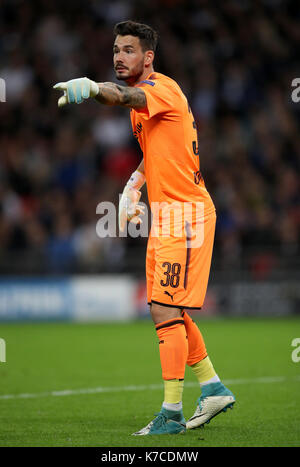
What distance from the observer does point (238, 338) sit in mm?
12484

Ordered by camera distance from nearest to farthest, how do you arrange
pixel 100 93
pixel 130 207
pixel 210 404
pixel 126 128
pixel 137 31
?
pixel 100 93 → pixel 137 31 → pixel 210 404 → pixel 130 207 → pixel 126 128

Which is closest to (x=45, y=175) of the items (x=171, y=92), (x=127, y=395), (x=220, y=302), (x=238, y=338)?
(x=220, y=302)

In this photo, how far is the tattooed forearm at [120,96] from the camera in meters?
4.84

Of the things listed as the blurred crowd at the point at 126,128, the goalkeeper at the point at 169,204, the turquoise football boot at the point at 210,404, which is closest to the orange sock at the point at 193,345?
the goalkeeper at the point at 169,204

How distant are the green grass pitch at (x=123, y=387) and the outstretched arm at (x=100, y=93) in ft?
6.91

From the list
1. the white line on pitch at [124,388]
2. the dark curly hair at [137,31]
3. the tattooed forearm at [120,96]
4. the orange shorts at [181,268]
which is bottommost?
the white line on pitch at [124,388]

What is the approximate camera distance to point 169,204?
559 cm

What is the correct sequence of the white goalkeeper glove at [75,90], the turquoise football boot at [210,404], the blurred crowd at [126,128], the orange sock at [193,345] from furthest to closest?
the blurred crowd at [126,128], the orange sock at [193,345], the turquoise football boot at [210,404], the white goalkeeper glove at [75,90]

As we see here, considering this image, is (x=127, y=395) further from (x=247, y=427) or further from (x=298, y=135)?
(x=298, y=135)

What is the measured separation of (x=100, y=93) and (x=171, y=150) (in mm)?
880
